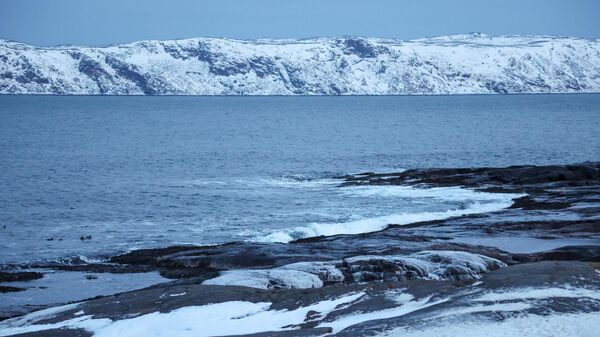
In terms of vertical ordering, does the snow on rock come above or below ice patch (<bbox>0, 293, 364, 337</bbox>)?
below

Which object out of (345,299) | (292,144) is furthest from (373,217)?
(292,144)

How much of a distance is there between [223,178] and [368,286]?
49.4m

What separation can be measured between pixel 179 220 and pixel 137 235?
5.16 meters

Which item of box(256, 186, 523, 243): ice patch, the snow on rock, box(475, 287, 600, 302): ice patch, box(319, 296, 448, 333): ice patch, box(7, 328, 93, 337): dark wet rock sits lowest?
box(256, 186, 523, 243): ice patch

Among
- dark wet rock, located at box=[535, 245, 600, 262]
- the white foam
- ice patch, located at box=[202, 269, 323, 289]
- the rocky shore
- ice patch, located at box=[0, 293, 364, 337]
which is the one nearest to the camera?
the white foam

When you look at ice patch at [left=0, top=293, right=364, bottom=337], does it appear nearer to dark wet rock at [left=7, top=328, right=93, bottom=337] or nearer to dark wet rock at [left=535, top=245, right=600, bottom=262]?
dark wet rock at [left=7, top=328, right=93, bottom=337]

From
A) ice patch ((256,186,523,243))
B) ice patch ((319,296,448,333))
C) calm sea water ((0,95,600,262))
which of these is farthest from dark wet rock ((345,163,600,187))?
ice patch ((319,296,448,333))

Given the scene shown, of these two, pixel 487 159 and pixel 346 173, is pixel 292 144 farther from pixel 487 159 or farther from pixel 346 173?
pixel 346 173

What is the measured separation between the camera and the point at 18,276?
3103 cm

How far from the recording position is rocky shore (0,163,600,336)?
1839 centimetres

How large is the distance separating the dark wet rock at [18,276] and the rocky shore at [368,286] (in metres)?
0.11

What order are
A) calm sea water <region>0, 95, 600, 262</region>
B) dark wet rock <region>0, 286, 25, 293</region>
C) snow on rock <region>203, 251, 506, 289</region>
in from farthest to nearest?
calm sea water <region>0, 95, 600, 262</region>, dark wet rock <region>0, 286, 25, 293</region>, snow on rock <region>203, 251, 506, 289</region>

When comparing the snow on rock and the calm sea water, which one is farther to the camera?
the calm sea water

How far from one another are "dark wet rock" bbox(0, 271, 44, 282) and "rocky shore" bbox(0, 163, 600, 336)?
111 millimetres
